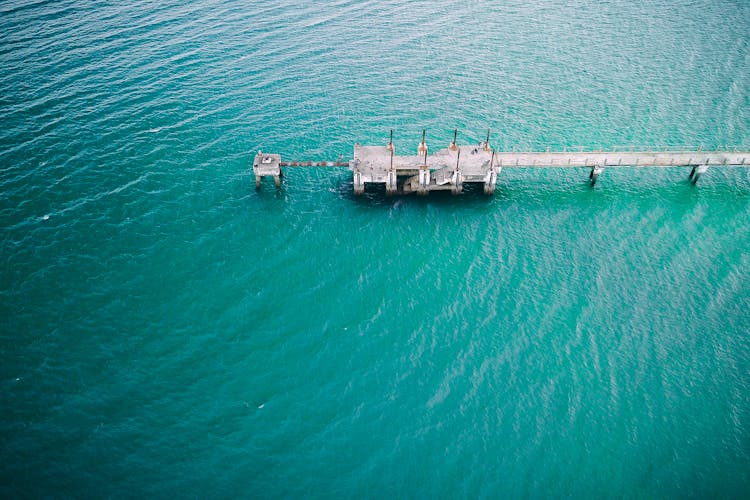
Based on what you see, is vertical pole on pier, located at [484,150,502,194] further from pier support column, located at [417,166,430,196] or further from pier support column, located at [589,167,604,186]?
pier support column, located at [589,167,604,186]

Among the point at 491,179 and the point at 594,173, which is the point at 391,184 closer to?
the point at 491,179

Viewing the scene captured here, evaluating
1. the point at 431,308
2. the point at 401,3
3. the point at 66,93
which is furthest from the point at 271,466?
the point at 401,3

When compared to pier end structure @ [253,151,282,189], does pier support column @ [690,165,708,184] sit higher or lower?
lower

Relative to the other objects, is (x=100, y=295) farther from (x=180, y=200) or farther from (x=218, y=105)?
(x=218, y=105)

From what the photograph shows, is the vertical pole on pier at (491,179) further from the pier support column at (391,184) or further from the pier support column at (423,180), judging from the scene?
the pier support column at (391,184)

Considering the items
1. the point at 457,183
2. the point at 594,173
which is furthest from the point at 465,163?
the point at 594,173

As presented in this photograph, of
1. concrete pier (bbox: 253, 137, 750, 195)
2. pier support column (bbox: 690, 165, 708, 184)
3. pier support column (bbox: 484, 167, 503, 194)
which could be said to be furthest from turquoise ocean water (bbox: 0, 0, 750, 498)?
pier support column (bbox: 690, 165, 708, 184)

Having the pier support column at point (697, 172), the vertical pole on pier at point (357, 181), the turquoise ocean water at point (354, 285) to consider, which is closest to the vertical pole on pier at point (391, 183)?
the turquoise ocean water at point (354, 285)
